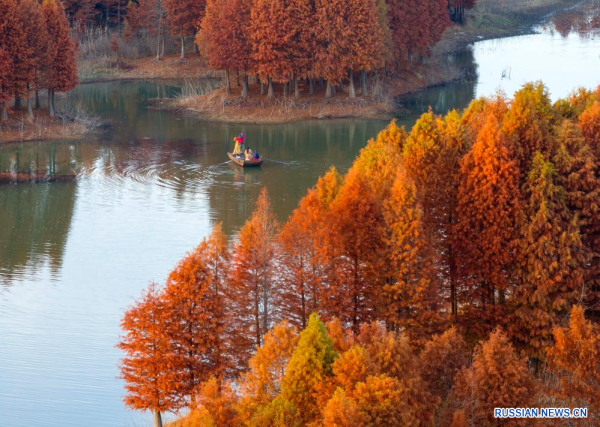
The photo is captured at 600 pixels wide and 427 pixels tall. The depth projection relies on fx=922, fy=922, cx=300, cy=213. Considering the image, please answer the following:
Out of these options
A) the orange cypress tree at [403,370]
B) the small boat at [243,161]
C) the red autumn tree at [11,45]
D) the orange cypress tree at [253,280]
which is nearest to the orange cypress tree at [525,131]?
the orange cypress tree at [253,280]

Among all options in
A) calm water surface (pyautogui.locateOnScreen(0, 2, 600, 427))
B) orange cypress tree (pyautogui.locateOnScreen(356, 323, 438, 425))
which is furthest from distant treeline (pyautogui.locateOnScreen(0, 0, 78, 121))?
orange cypress tree (pyautogui.locateOnScreen(356, 323, 438, 425))

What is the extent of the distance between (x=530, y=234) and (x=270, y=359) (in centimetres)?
1306

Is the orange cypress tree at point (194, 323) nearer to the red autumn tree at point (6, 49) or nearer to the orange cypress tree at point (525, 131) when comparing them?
the orange cypress tree at point (525, 131)

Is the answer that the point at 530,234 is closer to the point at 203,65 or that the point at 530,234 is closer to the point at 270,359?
the point at 270,359

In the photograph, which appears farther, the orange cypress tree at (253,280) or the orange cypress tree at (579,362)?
the orange cypress tree at (253,280)

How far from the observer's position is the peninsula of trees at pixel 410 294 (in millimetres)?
24781

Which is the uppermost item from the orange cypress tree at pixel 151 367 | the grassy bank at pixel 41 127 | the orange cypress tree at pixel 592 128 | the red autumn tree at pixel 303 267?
the orange cypress tree at pixel 592 128

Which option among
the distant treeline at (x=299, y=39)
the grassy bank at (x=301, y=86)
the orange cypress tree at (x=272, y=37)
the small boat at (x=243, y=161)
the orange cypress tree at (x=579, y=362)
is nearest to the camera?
the orange cypress tree at (x=579, y=362)

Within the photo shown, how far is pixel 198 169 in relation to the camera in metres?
63.9

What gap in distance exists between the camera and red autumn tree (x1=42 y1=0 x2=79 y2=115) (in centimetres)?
7500

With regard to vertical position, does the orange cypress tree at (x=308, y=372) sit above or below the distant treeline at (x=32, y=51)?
below

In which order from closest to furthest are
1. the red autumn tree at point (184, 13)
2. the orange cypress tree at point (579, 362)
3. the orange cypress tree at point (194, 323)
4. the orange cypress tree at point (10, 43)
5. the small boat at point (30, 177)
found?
the orange cypress tree at point (579, 362) < the orange cypress tree at point (194, 323) < the small boat at point (30, 177) < the orange cypress tree at point (10, 43) < the red autumn tree at point (184, 13)

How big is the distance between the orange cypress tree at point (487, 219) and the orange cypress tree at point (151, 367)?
12813mm

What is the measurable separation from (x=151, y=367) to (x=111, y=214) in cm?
2646
